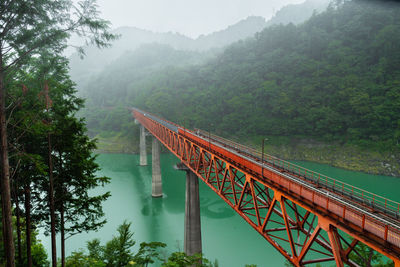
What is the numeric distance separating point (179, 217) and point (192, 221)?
1318cm

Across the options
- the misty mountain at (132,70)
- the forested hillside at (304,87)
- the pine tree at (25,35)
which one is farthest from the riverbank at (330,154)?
the misty mountain at (132,70)

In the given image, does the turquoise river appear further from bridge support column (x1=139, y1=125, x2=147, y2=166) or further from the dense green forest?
the dense green forest

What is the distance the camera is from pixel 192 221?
2064 cm

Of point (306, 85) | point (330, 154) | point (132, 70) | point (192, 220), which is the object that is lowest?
point (192, 220)

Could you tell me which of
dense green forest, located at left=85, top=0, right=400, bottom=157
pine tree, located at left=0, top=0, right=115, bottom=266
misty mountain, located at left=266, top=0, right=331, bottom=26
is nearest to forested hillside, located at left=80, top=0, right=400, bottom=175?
dense green forest, located at left=85, top=0, right=400, bottom=157

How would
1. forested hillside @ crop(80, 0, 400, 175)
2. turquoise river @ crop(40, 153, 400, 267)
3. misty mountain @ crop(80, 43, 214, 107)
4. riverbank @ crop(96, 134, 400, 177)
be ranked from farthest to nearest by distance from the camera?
misty mountain @ crop(80, 43, 214, 107) → forested hillside @ crop(80, 0, 400, 175) → riverbank @ crop(96, 134, 400, 177) → turquoise river @ crop(40, 153, 400, 267)

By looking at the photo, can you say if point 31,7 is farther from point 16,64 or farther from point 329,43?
point 329,43

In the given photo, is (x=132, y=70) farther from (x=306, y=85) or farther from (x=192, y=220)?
(x=192, y=220)

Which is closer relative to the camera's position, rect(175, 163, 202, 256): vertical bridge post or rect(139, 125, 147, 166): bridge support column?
rect(175, 163, 202, 256): vertical bridge post

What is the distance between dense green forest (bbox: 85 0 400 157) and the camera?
59.6m

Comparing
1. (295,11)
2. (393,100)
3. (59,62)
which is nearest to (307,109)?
(393,100)

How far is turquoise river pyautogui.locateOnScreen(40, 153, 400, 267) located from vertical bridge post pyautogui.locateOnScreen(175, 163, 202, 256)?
3.03 meters

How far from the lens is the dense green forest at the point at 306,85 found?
59.6 m

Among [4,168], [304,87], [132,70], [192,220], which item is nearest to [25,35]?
[4,168]
